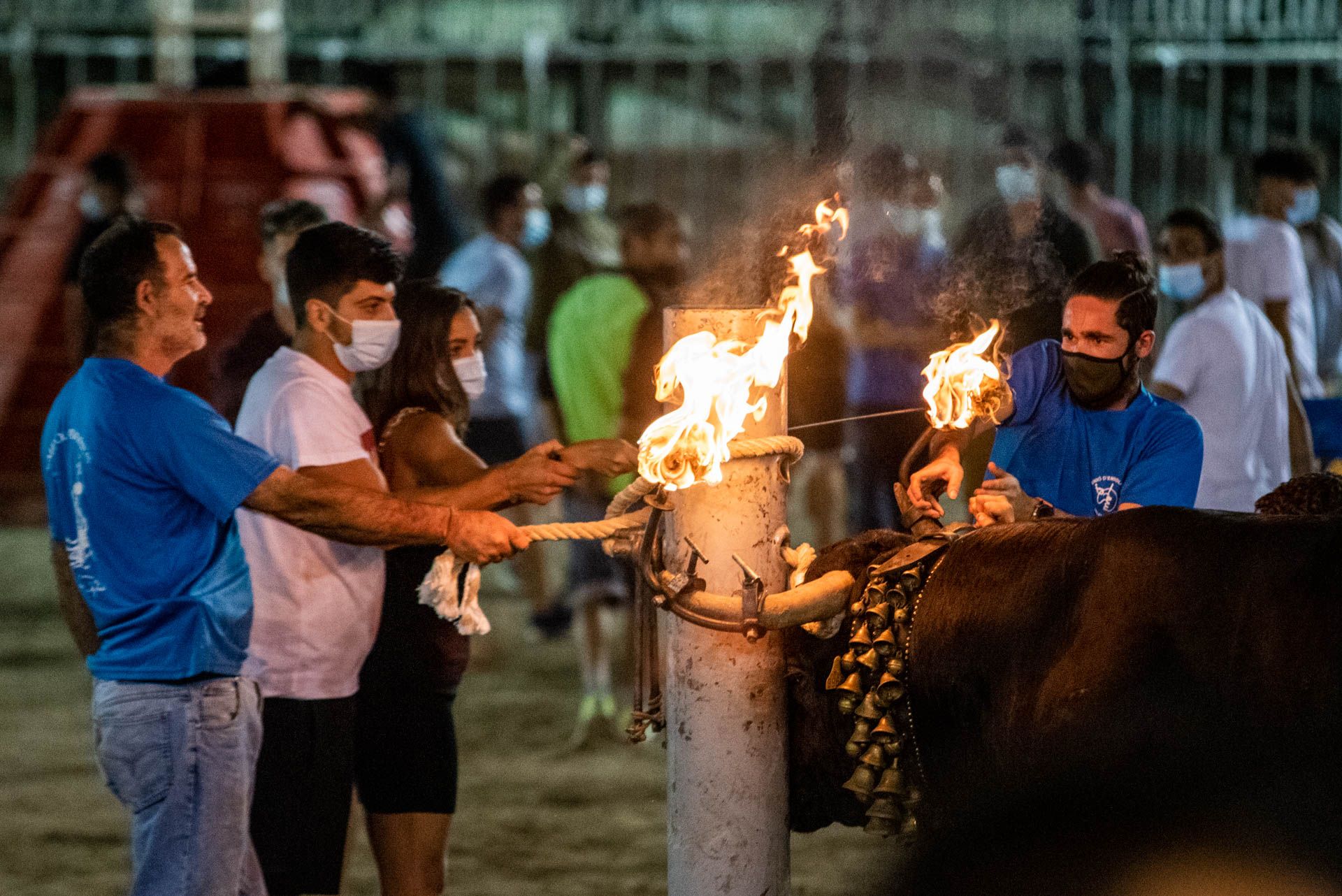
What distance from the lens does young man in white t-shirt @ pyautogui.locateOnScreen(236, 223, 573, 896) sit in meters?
4.25

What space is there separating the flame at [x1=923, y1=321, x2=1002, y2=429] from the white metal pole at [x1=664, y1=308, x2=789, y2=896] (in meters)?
0.49

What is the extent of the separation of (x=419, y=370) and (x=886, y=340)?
390 centimetres

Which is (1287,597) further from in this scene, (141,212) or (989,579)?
(141,212)

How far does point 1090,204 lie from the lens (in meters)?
7.77

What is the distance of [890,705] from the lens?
10.1ft

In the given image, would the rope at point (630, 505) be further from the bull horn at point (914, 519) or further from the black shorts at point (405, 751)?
the black shorts at point (405, 751)

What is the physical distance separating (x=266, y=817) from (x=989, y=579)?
2131mm

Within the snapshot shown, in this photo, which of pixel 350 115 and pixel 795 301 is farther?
pixel 350 115

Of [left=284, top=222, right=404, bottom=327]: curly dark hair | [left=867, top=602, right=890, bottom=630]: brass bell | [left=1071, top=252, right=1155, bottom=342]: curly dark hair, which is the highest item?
[left=284, top=222, right=404, bottom=327]: curly dark hair

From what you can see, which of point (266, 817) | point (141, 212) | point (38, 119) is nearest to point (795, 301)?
point (266, 817)

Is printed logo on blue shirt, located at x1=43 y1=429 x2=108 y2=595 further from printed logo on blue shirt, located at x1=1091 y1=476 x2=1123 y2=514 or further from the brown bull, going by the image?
printed logo on blue shirt, located at x1=1091 y1=476 x2=1123 y2=514

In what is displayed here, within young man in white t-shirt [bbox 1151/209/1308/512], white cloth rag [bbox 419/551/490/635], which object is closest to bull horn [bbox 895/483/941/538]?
white cloth rag [bbox 419/551/490/635]

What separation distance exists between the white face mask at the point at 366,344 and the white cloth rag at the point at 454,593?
53cm

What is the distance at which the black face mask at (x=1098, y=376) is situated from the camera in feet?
12.7
